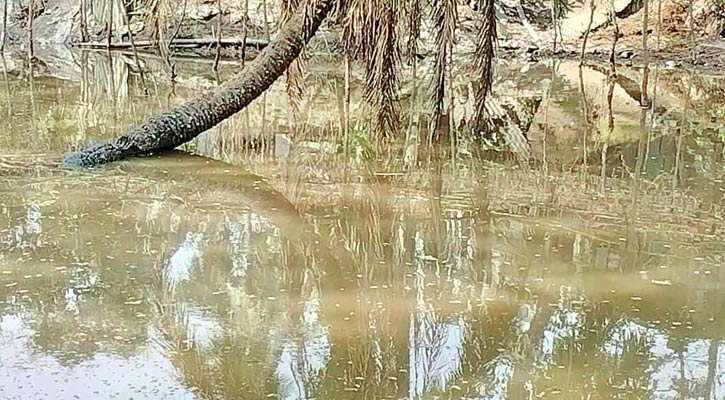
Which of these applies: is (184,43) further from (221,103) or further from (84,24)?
(221,103)

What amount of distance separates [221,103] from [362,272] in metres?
4.22

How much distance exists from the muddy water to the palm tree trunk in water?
21cm

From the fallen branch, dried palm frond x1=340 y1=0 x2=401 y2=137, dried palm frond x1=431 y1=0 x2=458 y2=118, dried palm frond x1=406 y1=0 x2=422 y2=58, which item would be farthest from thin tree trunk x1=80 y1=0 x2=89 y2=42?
dried palm frond x1=431 y1=0 x2=458 y2=118

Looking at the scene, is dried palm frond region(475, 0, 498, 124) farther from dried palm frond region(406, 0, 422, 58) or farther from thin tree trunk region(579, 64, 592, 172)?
thin tree trunk region(579, 64, 592, 172)

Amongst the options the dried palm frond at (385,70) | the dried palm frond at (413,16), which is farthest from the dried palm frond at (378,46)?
the dried palm frond at (413,16)

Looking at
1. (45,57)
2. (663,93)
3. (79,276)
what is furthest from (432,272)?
(45,57)

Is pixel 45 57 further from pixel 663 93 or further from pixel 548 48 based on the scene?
pixel 663 93

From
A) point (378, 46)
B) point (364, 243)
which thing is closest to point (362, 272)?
point (364, 243)

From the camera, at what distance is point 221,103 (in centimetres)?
852

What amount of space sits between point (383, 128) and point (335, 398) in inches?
236

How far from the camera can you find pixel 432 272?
4.82 m

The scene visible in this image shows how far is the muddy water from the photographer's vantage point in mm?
3523

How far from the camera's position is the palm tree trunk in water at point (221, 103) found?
313 inches

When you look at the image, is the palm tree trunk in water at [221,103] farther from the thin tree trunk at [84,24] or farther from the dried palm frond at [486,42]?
the thin tree trunk at [84,24]
